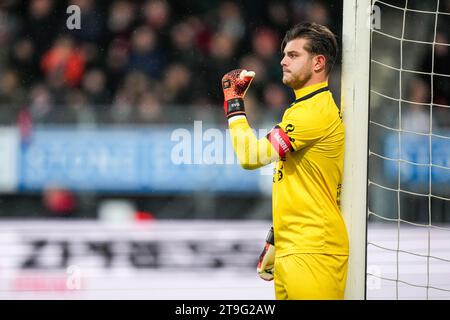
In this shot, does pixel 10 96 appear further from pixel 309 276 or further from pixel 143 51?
pixel 309 276

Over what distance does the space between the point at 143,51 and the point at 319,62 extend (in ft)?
19.0

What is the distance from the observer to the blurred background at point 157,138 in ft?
22.8

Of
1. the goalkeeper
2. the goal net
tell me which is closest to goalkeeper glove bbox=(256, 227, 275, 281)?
the goalkeeper

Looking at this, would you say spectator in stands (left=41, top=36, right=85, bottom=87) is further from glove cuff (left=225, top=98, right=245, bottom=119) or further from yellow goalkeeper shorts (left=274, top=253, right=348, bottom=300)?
yellow goalkeeper shorts (left=274, top=253, right=348, bottom=300)

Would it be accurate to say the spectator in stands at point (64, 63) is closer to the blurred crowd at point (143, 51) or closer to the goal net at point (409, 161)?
the blurred crowd at point (143, 51)

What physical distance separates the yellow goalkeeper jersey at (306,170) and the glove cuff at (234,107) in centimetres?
4

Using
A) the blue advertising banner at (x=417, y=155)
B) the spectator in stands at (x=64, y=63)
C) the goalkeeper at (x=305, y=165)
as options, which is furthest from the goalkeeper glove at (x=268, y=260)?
the spectator in stands at (x=64, y=63)

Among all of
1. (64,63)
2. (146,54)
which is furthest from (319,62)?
(64,63)

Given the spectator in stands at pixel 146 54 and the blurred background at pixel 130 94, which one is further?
the spectator in stands at pixel 146 54

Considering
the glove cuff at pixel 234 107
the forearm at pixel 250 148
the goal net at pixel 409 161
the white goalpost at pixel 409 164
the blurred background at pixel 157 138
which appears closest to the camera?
the forearm at pixel 250 148

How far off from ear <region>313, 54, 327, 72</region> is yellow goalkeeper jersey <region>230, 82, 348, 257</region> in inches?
2.7

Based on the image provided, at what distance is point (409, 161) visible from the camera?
7.82 m

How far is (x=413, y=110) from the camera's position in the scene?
8125mm

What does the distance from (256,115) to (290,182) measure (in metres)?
4.77
